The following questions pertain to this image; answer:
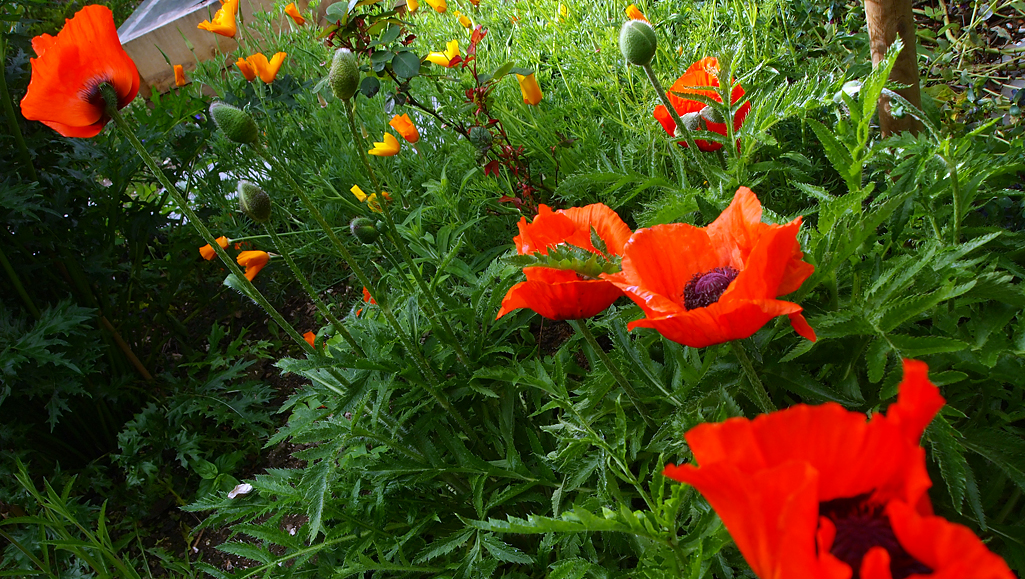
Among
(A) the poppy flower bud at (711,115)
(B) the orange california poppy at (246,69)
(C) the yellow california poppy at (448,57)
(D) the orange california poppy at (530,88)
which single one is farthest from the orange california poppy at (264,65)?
(A) the poppy flower bud at (711,115)

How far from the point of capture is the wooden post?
1.34 metres

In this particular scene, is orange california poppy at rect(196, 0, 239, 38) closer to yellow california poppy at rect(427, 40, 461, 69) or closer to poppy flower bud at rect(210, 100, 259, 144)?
yellow california poppy at rect(427, 40, 461, 69)

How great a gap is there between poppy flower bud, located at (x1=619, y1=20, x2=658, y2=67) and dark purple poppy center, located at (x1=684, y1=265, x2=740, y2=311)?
51 cm

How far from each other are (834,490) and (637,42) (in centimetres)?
86

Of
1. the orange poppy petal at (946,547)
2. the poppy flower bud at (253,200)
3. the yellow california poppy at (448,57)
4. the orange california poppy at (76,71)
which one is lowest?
the orange poppy petal at (946,547)

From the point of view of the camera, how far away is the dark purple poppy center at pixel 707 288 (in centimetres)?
80

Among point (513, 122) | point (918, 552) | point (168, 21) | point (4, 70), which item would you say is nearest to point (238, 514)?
point (918, 552)

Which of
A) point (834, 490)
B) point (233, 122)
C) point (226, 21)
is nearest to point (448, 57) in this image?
point (233, 122)

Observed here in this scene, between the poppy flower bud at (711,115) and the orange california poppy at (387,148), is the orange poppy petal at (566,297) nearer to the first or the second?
A: the poppy flower bud at (711,115)

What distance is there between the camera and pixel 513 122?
2.36m

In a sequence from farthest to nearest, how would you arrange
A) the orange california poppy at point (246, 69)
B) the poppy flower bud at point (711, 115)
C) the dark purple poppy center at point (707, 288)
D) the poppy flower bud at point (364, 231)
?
the orange california poppy at point (246, 69), the poppy flower bud at point (711, 115), the poppy flower bud at point (364, 231), the dark purple poppy center at point (707, 288)

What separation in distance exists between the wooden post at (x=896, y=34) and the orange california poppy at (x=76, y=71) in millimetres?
1362

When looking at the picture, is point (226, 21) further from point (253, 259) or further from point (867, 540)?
point (867, 540)

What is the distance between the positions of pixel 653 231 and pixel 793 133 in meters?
1.14
